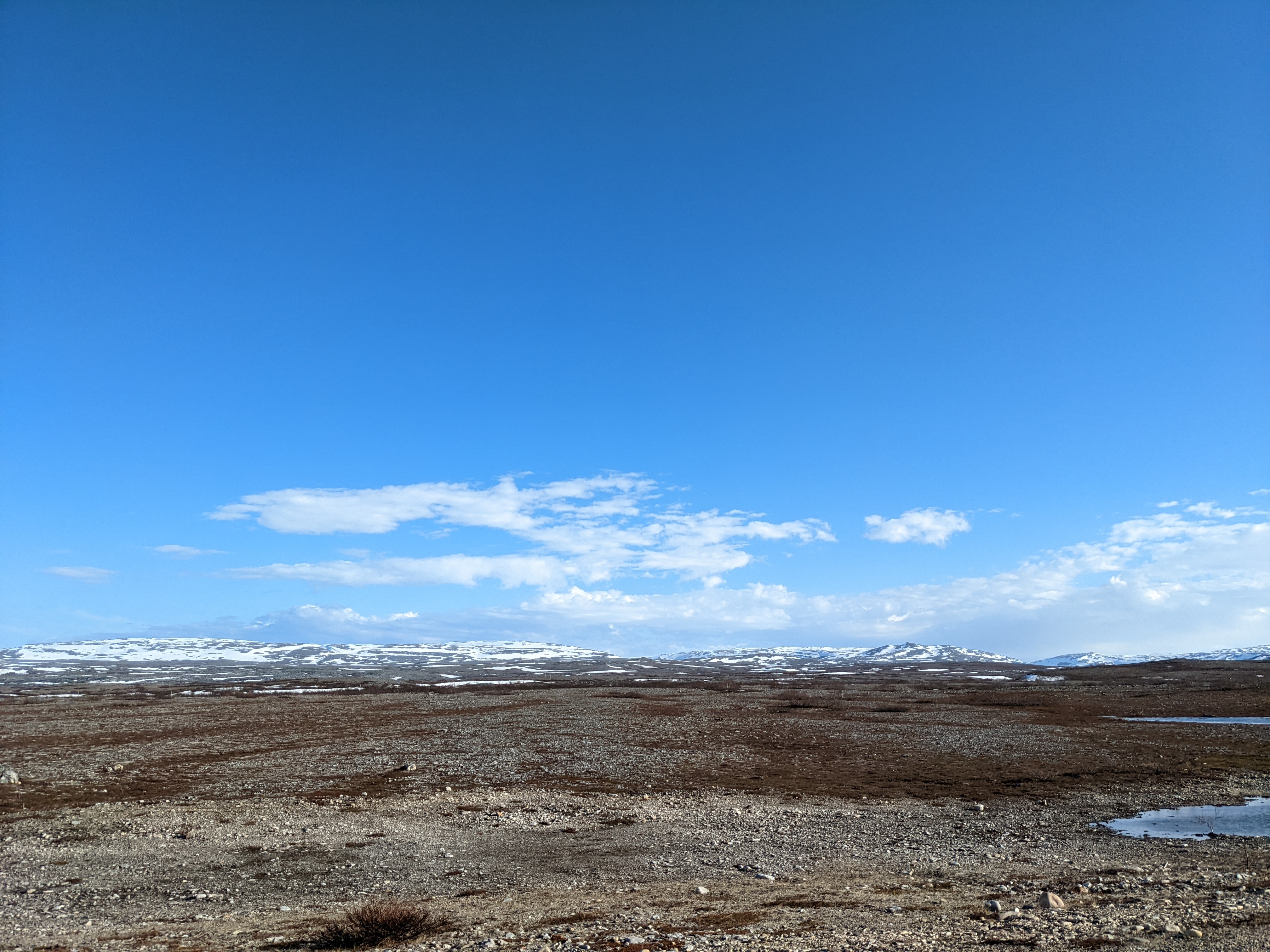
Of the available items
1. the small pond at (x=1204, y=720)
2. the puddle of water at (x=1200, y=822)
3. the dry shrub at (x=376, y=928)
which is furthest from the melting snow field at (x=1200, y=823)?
the small pond at (x=1204, y=720)

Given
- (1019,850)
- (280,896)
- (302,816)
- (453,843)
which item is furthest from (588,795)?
(1019,850)

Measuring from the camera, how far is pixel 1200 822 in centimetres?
2258

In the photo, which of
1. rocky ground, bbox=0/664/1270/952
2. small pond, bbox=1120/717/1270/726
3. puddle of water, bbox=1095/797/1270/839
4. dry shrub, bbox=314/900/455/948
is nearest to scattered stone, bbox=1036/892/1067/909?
rocky ground, bbox=0/664/1270/952

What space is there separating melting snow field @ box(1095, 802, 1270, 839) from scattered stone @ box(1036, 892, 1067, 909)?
9.97m

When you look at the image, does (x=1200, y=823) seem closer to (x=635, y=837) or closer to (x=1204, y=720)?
(x=635, y=837)

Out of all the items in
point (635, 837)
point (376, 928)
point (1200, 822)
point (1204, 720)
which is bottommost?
point (1204, 720)

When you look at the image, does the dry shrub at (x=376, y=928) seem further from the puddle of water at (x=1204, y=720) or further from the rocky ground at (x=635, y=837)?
the puddle of water at (x=1204, y=720)

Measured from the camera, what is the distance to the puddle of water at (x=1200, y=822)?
2086 centimetres

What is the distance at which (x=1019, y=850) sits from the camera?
19.4 meters

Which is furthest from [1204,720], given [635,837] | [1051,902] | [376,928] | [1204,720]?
[376,928]

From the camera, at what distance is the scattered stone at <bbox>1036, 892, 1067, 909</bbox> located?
13305 millimetres

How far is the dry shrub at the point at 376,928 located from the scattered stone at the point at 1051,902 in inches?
444

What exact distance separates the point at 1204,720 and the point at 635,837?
5598 cm

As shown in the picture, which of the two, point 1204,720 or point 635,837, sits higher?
point 635,837
